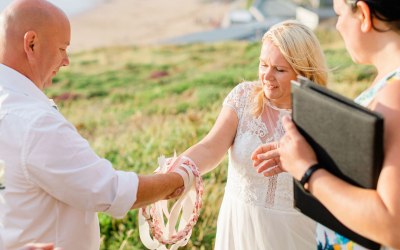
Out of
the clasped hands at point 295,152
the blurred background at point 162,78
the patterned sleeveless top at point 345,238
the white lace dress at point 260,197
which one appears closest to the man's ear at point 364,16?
the patterned sleeveless top at point 345,238

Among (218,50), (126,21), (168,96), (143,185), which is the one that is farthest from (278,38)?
(126,21)

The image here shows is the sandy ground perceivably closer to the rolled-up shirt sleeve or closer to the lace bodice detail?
the lace bodice detail

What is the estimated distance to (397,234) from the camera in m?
1.82

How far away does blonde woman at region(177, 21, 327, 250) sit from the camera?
3.20 m

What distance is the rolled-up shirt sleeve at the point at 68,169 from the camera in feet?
7.58

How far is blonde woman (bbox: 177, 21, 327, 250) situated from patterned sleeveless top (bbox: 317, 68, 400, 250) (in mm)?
1030

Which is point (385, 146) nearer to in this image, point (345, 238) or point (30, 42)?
point (345, 238)

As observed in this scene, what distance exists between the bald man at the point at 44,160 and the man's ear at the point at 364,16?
3.46 ft

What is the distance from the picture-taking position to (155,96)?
1092 cm

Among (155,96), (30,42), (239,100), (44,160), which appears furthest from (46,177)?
(155,96)

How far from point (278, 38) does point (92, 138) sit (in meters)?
5.40

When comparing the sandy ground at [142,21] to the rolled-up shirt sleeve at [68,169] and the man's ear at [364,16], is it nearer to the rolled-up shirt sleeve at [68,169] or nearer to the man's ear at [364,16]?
the rolled-up shirt sleeve at [68,169]

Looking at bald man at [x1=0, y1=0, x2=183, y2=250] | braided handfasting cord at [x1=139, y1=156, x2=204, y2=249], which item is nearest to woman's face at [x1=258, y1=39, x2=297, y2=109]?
braided handfasting cord at [x1=139, y1=156, x2=204, y2=249]

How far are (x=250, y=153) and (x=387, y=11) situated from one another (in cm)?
145
